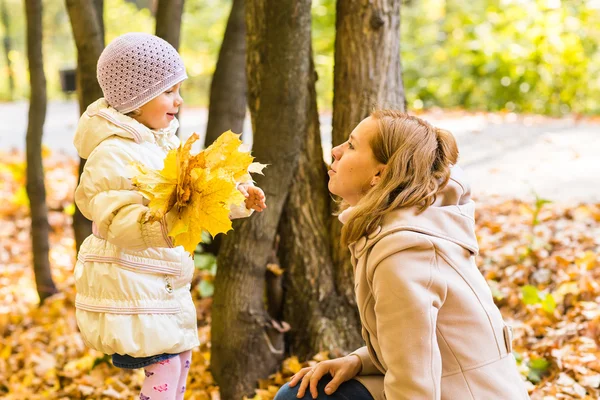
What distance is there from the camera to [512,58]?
1074 centimetres

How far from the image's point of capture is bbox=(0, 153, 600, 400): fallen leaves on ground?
3377 millimetres

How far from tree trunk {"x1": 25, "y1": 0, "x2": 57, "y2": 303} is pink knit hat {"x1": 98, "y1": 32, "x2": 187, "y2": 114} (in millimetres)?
2972

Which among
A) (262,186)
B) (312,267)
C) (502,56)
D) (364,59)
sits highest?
(364,59)

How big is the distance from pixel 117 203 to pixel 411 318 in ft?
3.47

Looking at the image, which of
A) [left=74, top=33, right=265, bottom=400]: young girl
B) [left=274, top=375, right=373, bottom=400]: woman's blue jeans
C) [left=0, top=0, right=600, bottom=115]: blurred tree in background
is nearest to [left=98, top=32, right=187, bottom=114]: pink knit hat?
[left=74, top=33, right=265, bottom=400]: young girl

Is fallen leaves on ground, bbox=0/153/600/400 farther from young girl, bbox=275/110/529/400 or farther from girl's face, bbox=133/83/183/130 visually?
girl's face, bbox=133/83/183/130

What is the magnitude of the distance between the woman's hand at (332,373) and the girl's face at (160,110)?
3.61 ft

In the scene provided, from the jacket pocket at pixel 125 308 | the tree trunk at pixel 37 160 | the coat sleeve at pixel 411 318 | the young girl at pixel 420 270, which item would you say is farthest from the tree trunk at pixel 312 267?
the tree trunk at pixel 37 160

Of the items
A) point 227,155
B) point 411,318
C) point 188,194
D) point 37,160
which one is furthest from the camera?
point 37,160

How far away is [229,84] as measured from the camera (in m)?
4.78

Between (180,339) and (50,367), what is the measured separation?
2.12 m

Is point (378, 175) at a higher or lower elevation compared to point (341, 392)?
higher

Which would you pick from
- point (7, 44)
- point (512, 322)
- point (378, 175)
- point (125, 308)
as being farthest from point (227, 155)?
point (7, 44)

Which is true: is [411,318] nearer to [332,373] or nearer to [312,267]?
[332,373]
